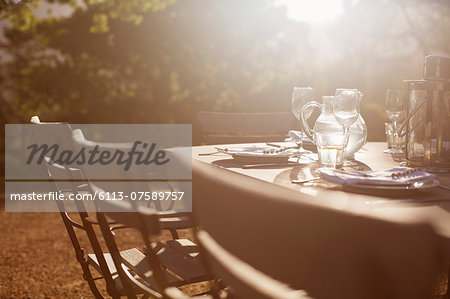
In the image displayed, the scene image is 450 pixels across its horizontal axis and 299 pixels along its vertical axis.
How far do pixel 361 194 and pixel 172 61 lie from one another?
6.40 meters

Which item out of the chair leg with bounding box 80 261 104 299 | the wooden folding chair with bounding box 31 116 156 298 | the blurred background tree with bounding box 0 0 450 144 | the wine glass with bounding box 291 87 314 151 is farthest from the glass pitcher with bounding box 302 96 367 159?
the blurred background tree with bounding box 0 0 450 144

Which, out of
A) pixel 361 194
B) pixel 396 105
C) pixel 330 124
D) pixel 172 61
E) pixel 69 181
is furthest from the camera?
pixel 172 61

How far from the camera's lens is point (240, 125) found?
297cm

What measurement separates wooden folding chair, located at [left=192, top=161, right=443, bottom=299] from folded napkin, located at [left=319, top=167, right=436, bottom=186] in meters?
0.54

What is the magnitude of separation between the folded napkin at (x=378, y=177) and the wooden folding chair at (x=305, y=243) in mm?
541

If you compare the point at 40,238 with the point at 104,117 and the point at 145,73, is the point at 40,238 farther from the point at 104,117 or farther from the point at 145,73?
the point at 145,73

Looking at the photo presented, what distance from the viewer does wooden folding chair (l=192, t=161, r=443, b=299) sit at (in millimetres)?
503

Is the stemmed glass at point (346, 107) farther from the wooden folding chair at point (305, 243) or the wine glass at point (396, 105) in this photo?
the wooden folding chair at point (305, 243)

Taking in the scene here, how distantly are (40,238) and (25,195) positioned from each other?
75.6 inches

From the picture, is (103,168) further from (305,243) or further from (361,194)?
(305,243)

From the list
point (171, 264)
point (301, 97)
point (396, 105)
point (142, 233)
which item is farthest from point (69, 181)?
point (396, 105)

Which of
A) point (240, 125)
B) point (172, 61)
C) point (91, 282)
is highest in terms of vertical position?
point (172, 61)

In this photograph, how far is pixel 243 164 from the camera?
156cm

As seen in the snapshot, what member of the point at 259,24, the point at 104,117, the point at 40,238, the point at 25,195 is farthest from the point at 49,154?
the point at 259,24
